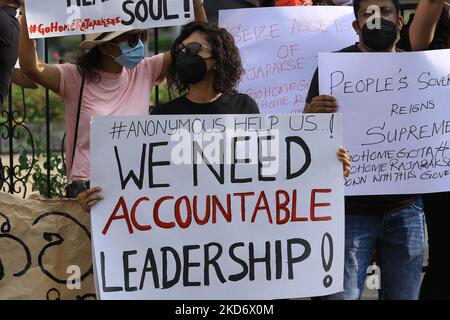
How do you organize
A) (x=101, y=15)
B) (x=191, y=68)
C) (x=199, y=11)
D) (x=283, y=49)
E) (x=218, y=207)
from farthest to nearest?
(x=283, y=49) < (x=199, y=11) < (x=101, y=15) < (x=191, y=68) < (x=218, y=207)

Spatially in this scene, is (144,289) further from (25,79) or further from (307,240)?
(25,79)

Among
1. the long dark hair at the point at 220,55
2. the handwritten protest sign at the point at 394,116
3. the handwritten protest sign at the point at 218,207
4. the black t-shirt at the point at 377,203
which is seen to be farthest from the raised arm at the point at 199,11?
the black t-shirt at the point at 377,203

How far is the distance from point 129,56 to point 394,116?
132 cm

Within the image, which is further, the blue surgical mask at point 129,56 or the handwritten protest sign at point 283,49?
the handwritten protest sign at point 283,49

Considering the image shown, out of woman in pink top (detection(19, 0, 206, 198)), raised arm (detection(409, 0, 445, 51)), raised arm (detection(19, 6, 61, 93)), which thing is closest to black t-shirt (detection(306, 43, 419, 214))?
raised arm (detection(409, 0, 445, 51))

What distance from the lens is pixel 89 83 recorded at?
489 centimetres

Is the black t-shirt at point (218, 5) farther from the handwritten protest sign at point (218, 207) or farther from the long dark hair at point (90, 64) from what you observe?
the handwritten protest sign at point (218, 207)

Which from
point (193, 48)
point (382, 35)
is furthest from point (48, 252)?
point (382, 35)

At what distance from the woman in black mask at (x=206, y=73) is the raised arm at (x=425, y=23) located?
907 millimetres

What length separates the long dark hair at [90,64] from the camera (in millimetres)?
4902

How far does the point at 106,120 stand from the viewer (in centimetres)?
434

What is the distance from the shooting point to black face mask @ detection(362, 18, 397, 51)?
15.5ft

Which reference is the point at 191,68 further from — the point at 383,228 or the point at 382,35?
the point at 383,228
